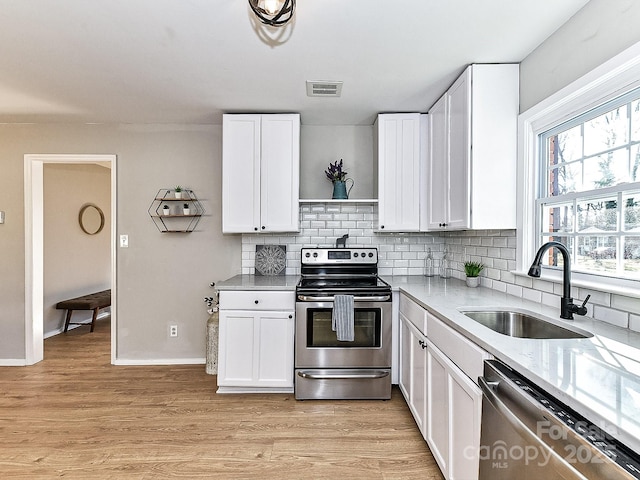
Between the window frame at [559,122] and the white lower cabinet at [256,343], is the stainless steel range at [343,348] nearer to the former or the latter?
the white lower cabinet at [256,343]

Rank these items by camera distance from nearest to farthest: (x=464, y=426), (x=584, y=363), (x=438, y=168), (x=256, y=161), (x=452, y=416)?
(x=584, y=363) < (x=464, y=426) < (x=452, y=416) < (x=438, y=168) < (x=256, y=161)

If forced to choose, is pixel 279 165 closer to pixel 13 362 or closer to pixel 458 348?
pixel 458 348

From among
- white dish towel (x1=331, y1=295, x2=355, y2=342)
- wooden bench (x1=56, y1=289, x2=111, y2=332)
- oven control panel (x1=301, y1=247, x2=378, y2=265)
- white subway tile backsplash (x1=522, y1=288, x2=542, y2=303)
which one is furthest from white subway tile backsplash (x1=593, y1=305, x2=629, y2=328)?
wooden bench (x1=56, y1=289, x2=111, y2=332)

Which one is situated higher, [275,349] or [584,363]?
[584,363]

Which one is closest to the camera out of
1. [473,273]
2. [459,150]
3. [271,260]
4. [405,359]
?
[459,150]

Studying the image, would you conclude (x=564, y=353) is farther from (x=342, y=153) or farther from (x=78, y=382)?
(x=78, y=382)

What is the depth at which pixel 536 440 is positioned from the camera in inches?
37.1

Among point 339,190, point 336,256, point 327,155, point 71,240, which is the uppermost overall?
point 327,155

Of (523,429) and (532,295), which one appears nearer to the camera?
(523,429)

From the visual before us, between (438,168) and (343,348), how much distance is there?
1.60 meters

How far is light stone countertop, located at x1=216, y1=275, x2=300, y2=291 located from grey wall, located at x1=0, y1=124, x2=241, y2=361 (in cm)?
41

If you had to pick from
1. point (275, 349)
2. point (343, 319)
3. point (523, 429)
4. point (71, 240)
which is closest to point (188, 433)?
point (275, 349)

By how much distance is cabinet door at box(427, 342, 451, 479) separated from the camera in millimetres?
1668

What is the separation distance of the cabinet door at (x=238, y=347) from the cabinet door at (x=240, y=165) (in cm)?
80
